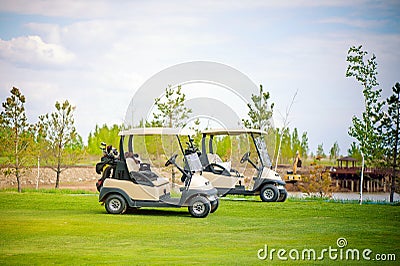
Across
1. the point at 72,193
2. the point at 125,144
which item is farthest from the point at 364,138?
the point at 125,144

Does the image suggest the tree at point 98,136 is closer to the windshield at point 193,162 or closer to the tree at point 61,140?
the tree at point 61,140

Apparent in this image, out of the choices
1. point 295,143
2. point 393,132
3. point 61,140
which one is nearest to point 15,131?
point 61,140

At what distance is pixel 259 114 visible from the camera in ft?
75.3

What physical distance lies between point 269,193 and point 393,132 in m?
6.94

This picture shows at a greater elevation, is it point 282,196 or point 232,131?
point 232,131

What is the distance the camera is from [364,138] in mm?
22156

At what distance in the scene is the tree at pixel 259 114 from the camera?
22750mm

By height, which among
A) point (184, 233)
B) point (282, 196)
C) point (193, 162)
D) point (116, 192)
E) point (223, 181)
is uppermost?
point (193, 162)

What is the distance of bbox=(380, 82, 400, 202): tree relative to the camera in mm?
20750

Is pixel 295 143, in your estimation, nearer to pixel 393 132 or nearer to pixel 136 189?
pixel 393 132

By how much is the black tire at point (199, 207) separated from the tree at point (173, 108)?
30.3ft

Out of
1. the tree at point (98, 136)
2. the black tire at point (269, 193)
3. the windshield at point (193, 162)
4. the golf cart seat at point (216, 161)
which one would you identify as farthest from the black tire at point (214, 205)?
the tree at point (98, 136)

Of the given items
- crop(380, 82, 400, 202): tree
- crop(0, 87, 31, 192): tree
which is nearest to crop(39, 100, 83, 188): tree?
crop(0, 87, 31, 192): tree

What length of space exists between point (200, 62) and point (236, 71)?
4.40 feet
